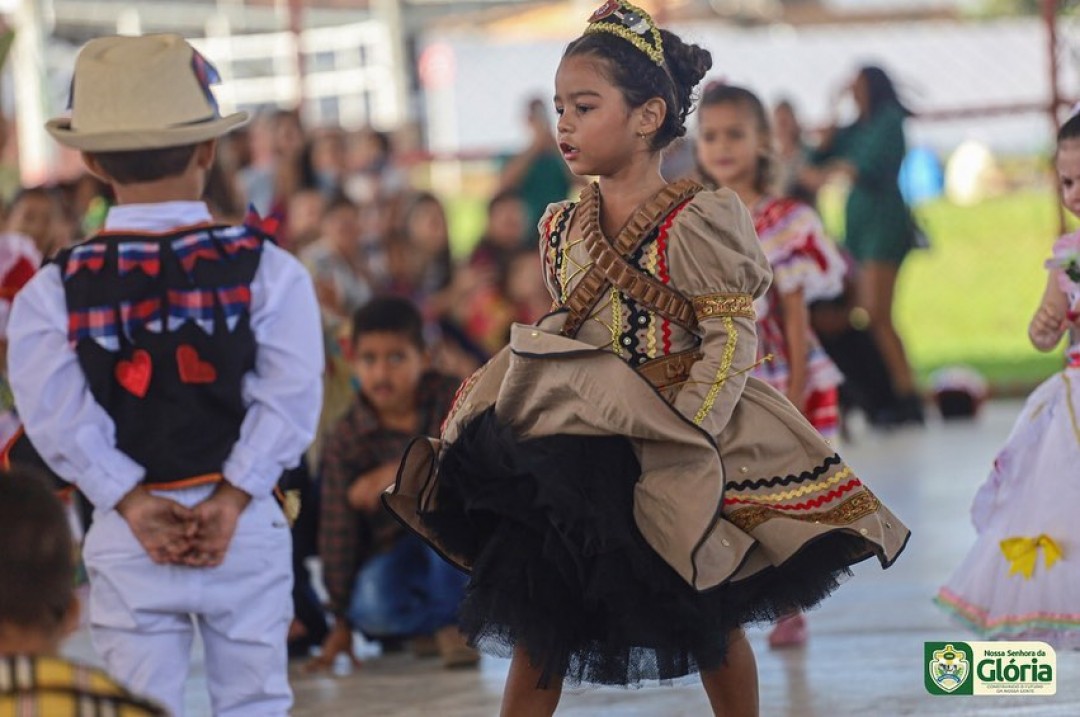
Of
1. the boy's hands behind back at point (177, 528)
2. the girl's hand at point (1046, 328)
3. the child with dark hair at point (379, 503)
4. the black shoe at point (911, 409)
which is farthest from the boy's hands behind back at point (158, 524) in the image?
the black shoe at point (911, 409)

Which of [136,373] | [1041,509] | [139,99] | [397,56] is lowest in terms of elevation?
[1041,509]

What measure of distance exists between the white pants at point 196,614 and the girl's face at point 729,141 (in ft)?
8.10

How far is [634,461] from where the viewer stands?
12.9ft

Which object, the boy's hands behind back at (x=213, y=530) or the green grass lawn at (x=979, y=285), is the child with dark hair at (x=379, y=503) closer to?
the boy's hands behind back at (x=213, y=530)

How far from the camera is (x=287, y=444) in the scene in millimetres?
4145

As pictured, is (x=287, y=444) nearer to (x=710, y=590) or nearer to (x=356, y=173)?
(x=710, y=590)

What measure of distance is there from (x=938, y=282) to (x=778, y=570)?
15.0 m

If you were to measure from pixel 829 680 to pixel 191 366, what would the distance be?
7.63ft

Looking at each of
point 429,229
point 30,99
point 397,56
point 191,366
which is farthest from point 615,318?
point 397,56

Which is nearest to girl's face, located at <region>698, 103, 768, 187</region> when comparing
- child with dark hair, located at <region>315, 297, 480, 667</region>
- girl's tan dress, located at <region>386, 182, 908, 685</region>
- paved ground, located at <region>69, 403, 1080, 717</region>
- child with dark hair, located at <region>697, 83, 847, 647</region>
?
child with dark hair, located at <region>697, 83, 847, 647</region>

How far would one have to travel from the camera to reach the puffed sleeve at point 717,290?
393 cm

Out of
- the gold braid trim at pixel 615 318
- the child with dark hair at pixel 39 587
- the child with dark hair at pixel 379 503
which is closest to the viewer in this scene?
the child with dark hair at pixel 39 587

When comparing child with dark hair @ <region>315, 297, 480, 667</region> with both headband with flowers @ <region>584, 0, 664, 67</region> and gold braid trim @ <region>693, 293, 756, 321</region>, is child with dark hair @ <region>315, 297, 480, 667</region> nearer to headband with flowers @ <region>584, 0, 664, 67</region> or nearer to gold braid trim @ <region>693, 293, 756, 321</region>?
headband with flowers @ <region>584, 0, 664, 67</region>

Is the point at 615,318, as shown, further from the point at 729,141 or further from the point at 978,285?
the point at 978,285
